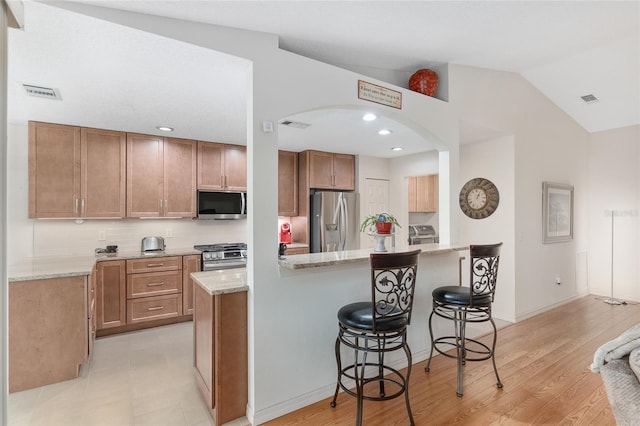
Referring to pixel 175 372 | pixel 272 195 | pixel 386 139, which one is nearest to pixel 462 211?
pixel 386 139

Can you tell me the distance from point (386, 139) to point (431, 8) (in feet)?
7.00

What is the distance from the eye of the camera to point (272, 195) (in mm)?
2064

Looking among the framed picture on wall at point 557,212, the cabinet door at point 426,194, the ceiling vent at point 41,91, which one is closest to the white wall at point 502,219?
the framed picture on wall at point 557,212

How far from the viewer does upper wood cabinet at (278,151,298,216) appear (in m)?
4.91

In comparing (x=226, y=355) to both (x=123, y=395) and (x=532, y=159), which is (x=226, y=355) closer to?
(x=123, y=395)

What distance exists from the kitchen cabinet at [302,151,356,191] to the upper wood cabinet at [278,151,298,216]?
0.26 meters

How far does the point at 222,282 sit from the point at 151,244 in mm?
2306

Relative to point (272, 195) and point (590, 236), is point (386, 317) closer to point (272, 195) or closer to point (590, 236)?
point (272, 195)

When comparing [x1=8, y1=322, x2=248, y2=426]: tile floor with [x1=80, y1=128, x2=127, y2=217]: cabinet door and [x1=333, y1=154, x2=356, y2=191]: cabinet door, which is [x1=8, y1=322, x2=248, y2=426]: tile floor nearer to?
[x1=80, y1=128, x2=127, y2=217]: cabinet door

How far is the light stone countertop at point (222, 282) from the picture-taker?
1.96m

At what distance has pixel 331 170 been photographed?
508cm

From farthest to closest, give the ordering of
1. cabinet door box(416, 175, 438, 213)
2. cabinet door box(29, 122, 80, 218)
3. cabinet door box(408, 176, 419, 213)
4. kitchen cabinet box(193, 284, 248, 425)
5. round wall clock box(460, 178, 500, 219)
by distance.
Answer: cabinet door box(416, 175, 438, 213) → cabinet door box(408, 176, 419, 213) → round wall clock box(460, 178, 500, 219) → cabinet door box(29, 122, 80, 218) → kitchen cabinet box(193, 284, 248, 425)

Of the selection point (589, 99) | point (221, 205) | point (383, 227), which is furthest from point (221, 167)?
point (589, 99)

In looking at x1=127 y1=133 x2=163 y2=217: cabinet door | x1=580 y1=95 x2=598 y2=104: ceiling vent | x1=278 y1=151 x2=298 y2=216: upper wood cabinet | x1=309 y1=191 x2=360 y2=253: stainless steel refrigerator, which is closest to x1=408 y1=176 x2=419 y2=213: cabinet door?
x1=309 y1=191 x2=360 y2=253: stainless steel refrigerator
